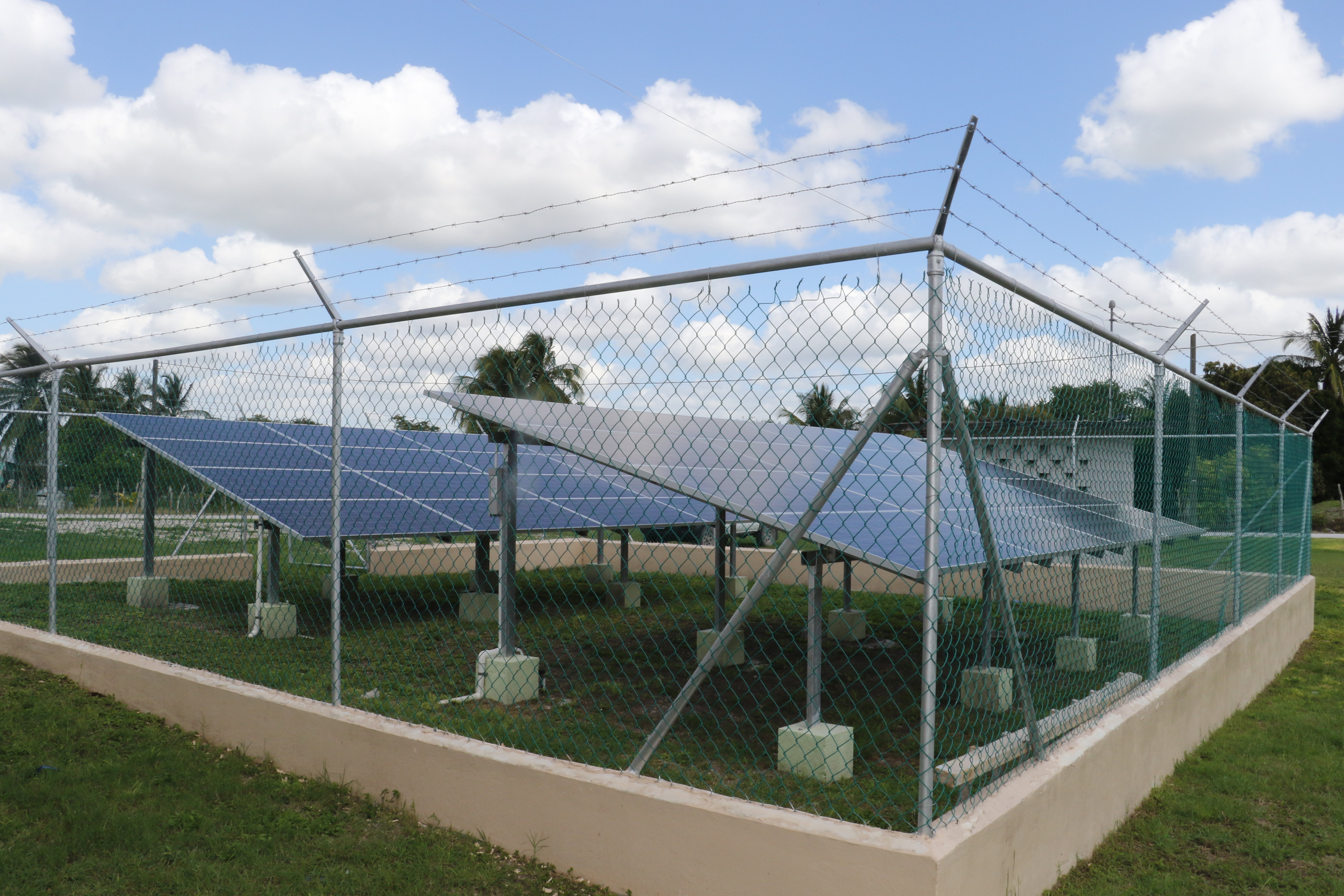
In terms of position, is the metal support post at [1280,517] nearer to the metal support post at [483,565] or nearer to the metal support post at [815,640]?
the metal support post at [815,640]

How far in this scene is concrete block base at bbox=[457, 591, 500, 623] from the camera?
345 inches

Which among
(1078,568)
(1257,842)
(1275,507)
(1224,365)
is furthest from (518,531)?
(1224,365)

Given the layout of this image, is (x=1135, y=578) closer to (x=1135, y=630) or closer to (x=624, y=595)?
(x=1135, y=630)

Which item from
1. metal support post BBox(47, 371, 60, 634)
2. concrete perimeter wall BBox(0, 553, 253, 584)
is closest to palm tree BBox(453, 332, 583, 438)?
metal support post BBox(47, 371, 60, 634)

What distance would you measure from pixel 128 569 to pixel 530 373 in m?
10.6

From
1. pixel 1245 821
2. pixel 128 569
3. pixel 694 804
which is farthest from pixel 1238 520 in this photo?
pixel 128 569

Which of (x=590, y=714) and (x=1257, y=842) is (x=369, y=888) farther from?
(x=1257, y=842)

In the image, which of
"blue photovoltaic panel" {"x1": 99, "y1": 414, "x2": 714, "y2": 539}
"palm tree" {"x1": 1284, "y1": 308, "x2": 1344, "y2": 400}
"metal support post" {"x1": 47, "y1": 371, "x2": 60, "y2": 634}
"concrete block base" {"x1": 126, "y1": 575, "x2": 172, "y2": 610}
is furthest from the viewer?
"palm tree" {"x1": 1284, "y1": 308, "x2": 1344, "y2": 400}

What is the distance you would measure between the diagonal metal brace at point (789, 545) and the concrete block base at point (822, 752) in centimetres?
107

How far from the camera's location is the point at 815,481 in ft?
15.2

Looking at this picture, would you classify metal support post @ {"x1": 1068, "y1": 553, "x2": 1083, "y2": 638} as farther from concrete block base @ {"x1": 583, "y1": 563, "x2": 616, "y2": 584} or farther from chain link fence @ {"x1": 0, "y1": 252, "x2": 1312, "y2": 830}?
concrete block base @ {"x1": 583, "y1": 563, "x2": 616, "y2": 584}

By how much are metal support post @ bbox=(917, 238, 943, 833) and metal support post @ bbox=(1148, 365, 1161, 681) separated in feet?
8.96

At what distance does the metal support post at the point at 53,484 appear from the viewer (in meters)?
6.81

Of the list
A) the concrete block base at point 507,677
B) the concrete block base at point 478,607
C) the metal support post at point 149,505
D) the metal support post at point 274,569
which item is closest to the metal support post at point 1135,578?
the concrete block base at point 507,677
